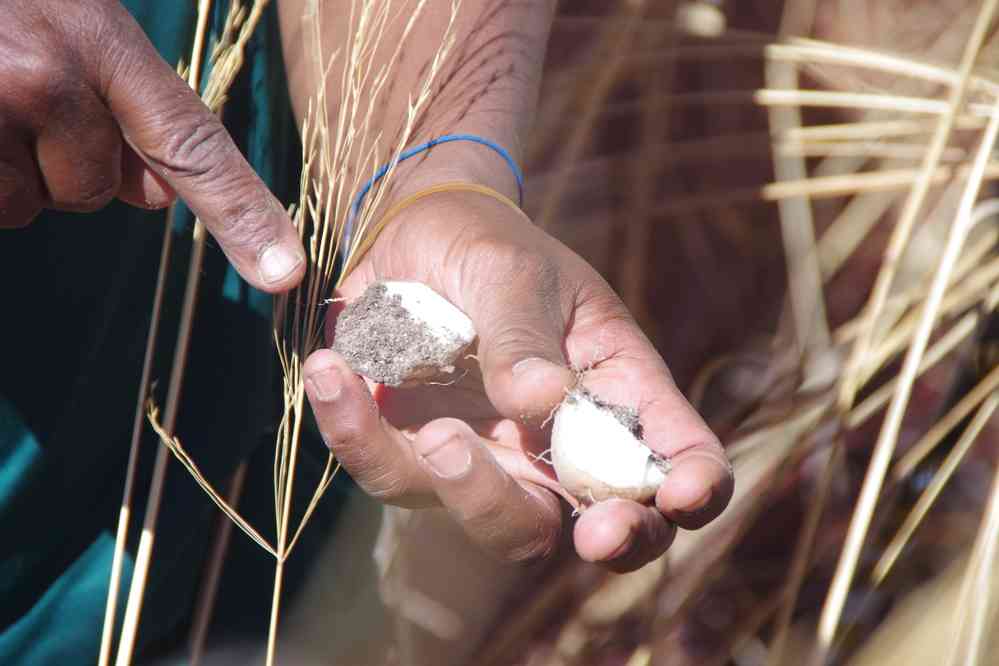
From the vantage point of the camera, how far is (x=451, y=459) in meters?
0.58

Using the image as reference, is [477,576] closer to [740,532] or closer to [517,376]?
[740,532]

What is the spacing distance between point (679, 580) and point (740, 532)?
219 millimetres

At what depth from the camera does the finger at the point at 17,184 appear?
1.69 feet

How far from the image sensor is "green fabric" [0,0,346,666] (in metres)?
0.66

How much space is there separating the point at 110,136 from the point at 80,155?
20 mm

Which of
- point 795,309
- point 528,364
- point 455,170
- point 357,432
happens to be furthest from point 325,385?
point 795,309

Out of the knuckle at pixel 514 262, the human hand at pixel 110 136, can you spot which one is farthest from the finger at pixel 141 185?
the knuckle at pixel 514 262

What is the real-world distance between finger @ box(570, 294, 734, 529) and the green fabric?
279 mm

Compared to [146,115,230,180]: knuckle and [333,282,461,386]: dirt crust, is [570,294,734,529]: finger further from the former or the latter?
Answer: [146,115,230,180]: knuckle

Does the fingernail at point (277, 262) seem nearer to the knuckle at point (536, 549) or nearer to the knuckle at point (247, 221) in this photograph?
the knuckle at point (247, 221)

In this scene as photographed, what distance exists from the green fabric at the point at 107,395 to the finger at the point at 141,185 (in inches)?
4.2

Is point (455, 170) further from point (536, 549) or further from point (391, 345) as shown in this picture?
point (536, 549)

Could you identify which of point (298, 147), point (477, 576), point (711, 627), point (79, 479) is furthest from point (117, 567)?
point (711, 627)

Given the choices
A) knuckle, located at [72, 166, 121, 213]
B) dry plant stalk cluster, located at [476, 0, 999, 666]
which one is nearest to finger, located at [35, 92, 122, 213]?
knuckle, located at [72, 166, 121, 213]
